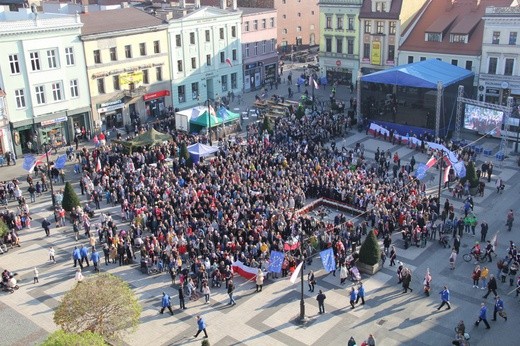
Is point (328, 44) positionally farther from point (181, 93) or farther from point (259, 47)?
point (181, 93)

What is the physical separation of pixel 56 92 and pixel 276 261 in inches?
1211

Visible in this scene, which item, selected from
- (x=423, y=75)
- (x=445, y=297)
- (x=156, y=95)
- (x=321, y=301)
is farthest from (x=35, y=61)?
(x=445, y=297)

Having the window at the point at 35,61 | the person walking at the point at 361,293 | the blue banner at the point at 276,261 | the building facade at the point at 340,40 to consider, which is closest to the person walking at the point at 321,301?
the person walking at the point at 361,293

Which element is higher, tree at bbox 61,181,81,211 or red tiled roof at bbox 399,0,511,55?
red tiled roof at bbox 399,0,511,55

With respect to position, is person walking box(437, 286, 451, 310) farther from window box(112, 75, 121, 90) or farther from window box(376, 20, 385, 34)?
window box(376, 20, 385, 34)

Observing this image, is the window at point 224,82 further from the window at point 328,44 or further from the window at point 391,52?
the window at point 391,52

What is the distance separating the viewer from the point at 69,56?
162 feet

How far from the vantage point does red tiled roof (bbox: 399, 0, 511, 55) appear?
184 ft

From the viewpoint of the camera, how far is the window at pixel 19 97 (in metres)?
46.0

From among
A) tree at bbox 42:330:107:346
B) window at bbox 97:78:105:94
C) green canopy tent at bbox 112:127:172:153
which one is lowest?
green canopy tent at bbox 112:127:172:153

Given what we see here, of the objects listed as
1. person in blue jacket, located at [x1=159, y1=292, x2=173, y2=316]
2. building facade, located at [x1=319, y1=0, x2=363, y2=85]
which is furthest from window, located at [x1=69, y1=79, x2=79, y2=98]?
building facade, located at [x1=319, y1=0, x2=363, y2=85]

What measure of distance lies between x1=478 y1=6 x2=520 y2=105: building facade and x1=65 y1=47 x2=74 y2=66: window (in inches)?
1484

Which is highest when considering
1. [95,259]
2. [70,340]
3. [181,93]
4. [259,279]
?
[70,340]

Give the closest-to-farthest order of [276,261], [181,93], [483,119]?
1. [276,261]
2. [483,119]
3. [181,93]
